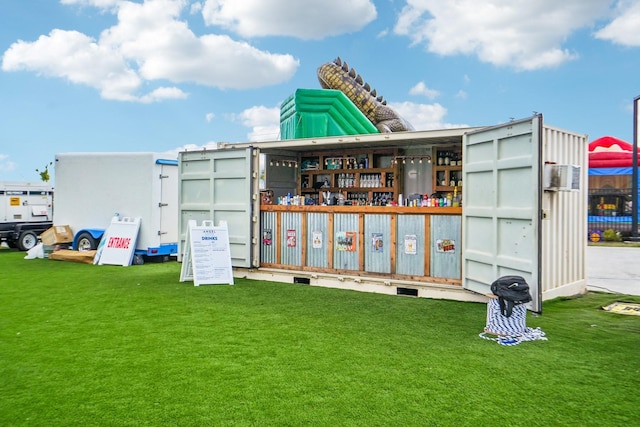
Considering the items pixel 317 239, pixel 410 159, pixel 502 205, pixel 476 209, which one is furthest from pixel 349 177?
pixel 502 205

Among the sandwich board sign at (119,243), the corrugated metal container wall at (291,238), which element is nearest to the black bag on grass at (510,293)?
the corrugated metal container wall at (291,238)

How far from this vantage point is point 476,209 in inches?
313

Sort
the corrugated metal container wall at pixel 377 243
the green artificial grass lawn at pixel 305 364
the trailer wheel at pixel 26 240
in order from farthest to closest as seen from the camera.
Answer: the trailer wheel at pixel 26 240, the corrugated metal container wall at pixel 377 243, the green artificial grass lawn at pixel 305 364

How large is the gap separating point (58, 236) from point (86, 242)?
30.0 inches

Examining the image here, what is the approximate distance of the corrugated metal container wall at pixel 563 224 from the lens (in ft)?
25.0

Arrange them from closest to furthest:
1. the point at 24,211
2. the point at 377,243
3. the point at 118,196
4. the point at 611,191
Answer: the point at 377,243, the point at 118,196, the point at 24,211, the point at 611,191

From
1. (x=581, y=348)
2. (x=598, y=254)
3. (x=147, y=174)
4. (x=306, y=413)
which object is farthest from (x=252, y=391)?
(x=598, y=254)

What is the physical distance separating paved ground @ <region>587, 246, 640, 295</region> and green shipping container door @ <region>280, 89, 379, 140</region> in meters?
7.12

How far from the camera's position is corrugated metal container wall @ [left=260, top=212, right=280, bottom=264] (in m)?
10.4

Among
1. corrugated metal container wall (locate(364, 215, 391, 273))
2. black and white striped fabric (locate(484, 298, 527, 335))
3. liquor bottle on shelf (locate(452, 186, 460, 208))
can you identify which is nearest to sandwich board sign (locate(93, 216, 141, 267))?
corrugated metal container wall (locate(364, 215, 391, 273))

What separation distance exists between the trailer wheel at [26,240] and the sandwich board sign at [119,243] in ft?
17.5

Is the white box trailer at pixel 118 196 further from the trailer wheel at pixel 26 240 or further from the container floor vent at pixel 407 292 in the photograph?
the container floor vent at pixel 407 292

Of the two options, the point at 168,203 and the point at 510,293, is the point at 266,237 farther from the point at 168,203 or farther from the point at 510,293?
the point at 510,293

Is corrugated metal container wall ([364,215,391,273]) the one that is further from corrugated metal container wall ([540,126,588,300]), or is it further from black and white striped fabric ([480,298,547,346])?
black and white striped fabric ([480,298,547,346])
